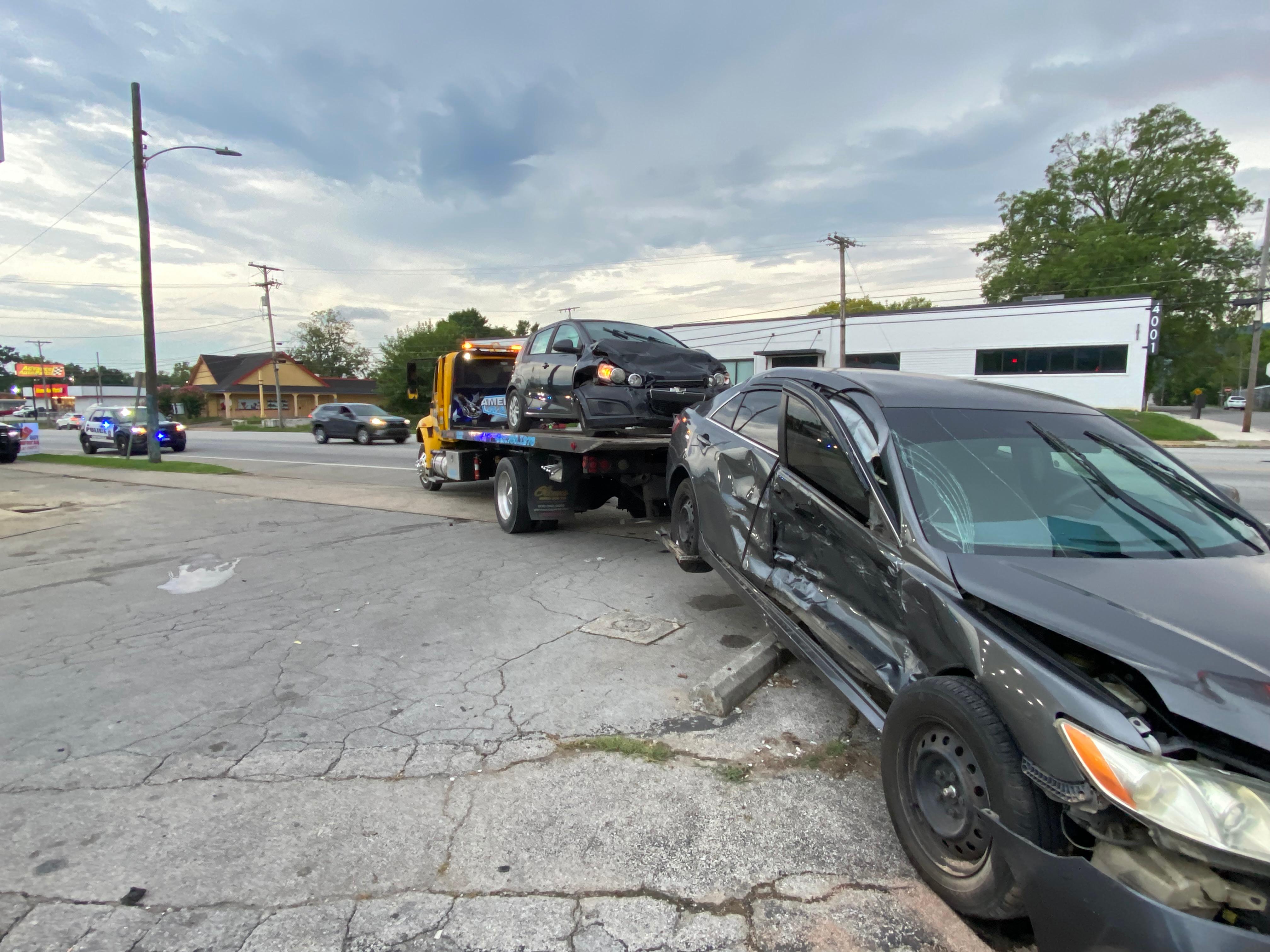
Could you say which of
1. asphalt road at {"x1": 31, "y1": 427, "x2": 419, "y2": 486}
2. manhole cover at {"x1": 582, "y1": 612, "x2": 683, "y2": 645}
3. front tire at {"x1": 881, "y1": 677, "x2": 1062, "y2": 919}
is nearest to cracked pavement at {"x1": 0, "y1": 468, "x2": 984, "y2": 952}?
manhole cover at {"x1": 582, "y1": 612, "x2": 683, "y2": 645}

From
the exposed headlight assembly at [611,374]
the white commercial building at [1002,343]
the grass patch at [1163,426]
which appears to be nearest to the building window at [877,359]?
the white commercial building at [1002,343]

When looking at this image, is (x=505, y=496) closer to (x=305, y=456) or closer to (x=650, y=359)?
(x=650, y=359)

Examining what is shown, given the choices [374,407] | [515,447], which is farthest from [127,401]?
[515,447]

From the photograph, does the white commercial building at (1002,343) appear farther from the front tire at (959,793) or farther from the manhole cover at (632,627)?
the front tire at (959,793)

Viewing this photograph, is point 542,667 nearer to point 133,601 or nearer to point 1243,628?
point 1243,628

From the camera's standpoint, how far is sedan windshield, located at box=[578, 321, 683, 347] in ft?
25.2

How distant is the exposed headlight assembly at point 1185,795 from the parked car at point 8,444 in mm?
26482

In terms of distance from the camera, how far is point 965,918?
7.70 ft

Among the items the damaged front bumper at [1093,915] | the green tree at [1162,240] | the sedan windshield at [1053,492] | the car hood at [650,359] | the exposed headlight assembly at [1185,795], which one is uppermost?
the green tree at [1162,240]

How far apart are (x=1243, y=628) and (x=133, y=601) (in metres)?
7.32

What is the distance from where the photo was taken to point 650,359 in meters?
7.42

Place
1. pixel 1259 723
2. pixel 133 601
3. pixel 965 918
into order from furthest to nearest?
1. pixel 133 601
2. pixel 965 918
3. pixel 1259 723

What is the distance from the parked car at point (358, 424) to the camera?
28422mm

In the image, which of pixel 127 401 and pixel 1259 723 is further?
pixel 127 401
